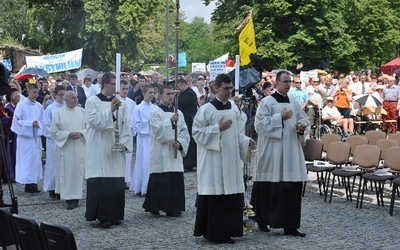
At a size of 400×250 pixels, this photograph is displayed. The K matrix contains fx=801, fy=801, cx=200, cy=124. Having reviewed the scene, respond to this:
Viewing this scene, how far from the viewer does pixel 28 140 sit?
1457 centimetres

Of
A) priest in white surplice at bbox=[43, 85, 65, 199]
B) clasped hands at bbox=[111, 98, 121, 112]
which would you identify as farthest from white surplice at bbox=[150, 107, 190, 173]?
priest in white surplice at bbox=[43, 85, 65, 199]

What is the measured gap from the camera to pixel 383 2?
54969 mm

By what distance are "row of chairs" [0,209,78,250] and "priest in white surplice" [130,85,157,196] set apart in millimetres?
6811

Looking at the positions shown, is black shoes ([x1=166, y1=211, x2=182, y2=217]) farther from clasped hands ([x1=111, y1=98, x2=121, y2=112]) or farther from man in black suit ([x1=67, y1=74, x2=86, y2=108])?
man in black suit ([x1=67, y1=74, x2=86, y2=108])

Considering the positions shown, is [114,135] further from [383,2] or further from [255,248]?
[383,2]

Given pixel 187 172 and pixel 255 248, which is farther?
pixel 187 172

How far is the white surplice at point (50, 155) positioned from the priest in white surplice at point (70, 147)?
0.90m

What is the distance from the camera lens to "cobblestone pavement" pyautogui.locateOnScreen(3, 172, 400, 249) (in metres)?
9.54

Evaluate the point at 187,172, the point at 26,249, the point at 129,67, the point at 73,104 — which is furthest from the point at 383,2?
the point at 26,249

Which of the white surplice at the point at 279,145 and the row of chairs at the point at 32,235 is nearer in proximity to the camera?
the row of chairs at the point at 32,235

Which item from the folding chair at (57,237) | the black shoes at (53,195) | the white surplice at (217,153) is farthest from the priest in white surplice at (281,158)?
the folding chair at (57,237)

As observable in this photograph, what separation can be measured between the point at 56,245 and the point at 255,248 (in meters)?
→ 4.31

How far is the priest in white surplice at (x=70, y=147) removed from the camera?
40.8ft

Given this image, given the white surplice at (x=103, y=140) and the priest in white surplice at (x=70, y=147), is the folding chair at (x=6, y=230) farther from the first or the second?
the priest in white surplice at (x=70, y=147)
